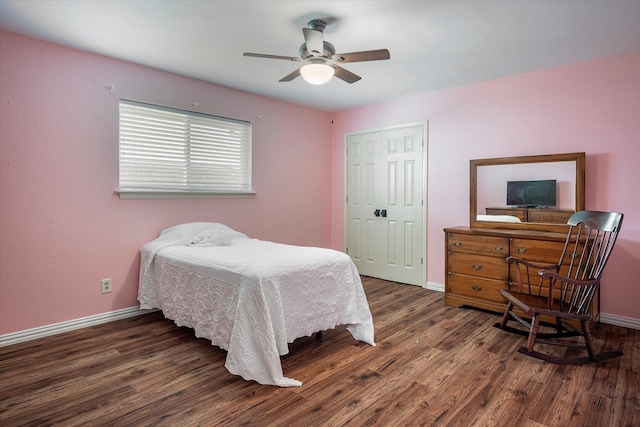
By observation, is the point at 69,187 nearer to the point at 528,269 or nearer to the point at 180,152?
the point at 180,152

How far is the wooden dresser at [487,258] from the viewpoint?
3139 mm

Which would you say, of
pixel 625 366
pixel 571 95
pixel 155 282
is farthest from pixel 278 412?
pixel 571 95

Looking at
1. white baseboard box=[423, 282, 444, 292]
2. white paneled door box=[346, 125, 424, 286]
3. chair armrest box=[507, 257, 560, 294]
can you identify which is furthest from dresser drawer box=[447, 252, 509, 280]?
white paneled door box=[346, 125, 424, 286]

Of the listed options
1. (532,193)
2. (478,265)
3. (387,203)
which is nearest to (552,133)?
(532,193)

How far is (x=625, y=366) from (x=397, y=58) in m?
2.86

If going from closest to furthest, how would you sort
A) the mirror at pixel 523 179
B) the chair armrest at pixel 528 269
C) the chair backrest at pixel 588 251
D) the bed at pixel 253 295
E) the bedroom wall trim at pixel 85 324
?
the bed at pixel 253 295
the chair backrest at pixel 588 251
the bedroom wall trim at pixel 85 324
the chair armrest at pixel 528 269
the mirror at pixel 523 179

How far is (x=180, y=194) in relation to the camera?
3.62 m

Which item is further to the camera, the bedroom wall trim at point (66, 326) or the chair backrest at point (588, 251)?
the bedroom wall trim at point (66, 326)

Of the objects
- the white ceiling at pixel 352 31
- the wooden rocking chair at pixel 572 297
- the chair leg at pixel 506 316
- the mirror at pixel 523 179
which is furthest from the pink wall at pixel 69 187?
the wooden rocking chair at pixel 572 297

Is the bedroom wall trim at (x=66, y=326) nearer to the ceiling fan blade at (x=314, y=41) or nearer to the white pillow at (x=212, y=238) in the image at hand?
the white pillow at (x=212, y=238)

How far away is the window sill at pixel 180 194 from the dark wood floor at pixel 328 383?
47.2 inches

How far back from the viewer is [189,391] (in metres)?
2.09

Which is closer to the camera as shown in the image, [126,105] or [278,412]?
[278,412]

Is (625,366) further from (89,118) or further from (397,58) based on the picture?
(89,118)
